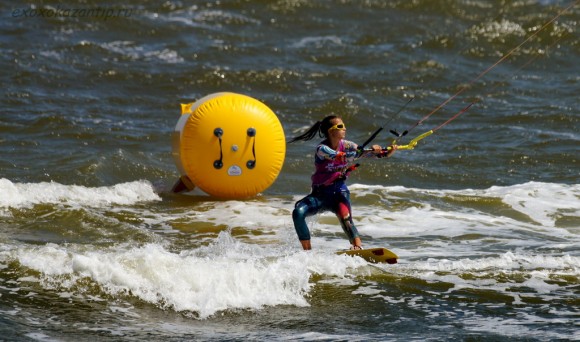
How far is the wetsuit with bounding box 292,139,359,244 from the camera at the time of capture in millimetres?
9477

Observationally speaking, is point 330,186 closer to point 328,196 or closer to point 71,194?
point 328,196

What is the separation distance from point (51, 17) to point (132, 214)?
13.9 metres

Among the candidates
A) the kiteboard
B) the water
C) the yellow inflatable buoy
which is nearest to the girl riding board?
the kiteboard

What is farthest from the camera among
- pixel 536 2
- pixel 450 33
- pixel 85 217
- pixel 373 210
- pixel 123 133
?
pixel 536 2

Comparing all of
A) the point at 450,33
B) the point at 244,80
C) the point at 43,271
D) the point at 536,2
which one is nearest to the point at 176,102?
the point at 244,80

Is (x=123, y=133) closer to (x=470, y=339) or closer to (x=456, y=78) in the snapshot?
(x=456, y=78)

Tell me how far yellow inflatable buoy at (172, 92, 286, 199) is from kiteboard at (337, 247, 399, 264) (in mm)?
3482

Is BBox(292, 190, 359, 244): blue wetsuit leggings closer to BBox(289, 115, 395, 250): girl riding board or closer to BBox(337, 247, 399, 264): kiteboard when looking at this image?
BBox(289, 115, 395, 250): girl riding board

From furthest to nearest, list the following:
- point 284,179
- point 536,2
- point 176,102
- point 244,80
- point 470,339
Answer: point 536,2, point 244,80, point 176,102, point 284,179, point 470,339

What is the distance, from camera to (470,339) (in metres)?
7.40

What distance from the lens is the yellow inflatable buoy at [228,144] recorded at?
12477 millimetres

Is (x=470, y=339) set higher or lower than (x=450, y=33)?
lower

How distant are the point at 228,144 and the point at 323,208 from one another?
319 cm

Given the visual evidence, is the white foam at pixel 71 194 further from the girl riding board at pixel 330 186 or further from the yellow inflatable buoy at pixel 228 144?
the girl riding board at pixel 330 186
